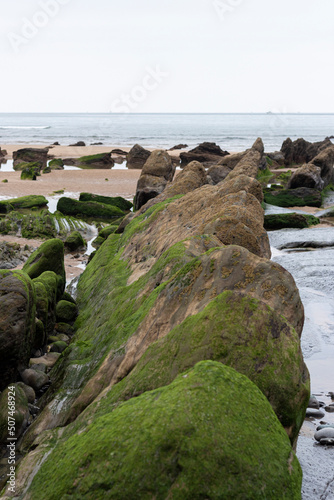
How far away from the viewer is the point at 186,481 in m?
3.11

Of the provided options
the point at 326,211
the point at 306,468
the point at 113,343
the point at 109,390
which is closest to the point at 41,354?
the point at 113,343

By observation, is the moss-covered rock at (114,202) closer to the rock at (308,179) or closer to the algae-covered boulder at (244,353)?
the rock at (308,179)

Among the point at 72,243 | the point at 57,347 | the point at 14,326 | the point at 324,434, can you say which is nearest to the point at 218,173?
the point at 72,243

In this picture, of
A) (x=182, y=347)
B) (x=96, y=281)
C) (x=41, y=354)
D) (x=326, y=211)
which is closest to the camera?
(x=182, y=347)

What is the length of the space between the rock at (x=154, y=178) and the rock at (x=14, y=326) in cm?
1339

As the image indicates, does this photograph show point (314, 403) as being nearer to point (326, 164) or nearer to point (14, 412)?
point (14, 412)

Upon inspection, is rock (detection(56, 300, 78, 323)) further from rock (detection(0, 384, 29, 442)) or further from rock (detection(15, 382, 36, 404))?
rock (detection(0, 384, 29, 442))

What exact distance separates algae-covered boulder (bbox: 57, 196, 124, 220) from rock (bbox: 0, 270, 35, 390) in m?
17.1

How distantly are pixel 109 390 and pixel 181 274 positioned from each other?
1792mm

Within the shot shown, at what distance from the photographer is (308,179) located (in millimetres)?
30828

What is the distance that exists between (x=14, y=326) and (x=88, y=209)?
59.6ft

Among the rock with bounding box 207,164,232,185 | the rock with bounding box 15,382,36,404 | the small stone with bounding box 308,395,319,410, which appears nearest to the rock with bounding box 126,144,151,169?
the rock with bounding box 207,164,232,185

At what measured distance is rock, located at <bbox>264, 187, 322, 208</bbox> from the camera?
92.4ft

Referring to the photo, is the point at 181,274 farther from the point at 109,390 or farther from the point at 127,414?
the point at 127,414
